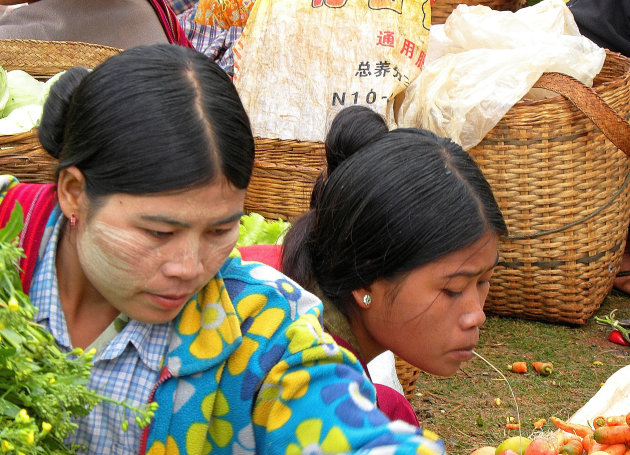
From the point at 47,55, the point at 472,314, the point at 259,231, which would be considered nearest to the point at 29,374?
the point at 472,314

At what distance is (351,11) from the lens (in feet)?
10.4

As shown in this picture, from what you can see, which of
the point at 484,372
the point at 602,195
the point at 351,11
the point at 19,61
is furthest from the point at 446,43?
the point at 19,61

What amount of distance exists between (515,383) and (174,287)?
7.27 feet

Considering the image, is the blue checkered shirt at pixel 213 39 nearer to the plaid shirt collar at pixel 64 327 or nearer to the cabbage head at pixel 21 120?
the cabbage head at pixel 21 120

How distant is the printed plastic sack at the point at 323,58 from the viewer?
3.17 m

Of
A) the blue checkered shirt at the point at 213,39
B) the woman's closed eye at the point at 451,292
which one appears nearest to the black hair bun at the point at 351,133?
the woman's closed eye at the point at 451,292

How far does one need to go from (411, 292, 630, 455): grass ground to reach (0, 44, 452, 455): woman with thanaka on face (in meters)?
1.57

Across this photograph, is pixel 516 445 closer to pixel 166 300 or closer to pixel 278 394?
pixel 278 394

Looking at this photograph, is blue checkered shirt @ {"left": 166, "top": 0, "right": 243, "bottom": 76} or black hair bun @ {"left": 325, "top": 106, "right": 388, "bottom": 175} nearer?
black hair bun @ {"left": 325, "top": 106, "right": 388, "bottom": 175}

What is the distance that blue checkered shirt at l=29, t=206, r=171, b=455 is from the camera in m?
1.30

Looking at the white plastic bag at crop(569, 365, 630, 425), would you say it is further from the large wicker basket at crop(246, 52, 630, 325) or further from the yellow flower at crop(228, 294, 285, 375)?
the yellow flower at crop(228, 294, 285, 375)

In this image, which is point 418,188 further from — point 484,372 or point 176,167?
point 484,372

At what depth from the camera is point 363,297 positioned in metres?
1.86

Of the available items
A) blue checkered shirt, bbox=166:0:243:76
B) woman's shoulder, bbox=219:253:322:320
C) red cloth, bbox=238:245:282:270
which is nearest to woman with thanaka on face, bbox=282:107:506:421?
red cloth, bbox=238:245:282:270
